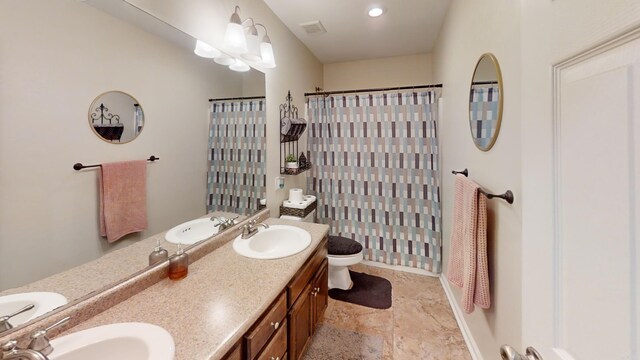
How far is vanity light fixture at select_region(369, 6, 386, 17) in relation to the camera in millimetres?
2113

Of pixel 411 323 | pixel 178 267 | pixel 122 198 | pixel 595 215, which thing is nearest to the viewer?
pixel 595 215

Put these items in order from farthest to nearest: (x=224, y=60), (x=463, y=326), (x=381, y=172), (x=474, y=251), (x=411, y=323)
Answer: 1. (x=381, y=172)
2. (x=411, y=323)
3. (x=463, y=326)
4. (x=224, y=60)
5. (x=474, y=251)

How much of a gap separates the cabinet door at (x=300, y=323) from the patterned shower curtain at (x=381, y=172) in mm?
1409

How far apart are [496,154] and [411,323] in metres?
1.42

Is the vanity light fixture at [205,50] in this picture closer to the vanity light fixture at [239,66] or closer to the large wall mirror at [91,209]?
the large wall mirror at [91,209]

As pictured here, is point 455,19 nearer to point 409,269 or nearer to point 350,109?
point 350,109

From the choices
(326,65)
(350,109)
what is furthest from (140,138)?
(326,65)

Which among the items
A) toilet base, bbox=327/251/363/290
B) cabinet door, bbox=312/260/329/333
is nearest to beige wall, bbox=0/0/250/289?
cabinet door, bbox=312/260/329/333

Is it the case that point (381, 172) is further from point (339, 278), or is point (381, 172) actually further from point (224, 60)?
point (224, 60)

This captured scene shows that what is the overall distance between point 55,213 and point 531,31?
1430mm

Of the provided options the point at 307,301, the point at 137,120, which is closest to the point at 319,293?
the point at 307,301

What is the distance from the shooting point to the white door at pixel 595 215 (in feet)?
1.19

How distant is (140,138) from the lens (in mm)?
1102

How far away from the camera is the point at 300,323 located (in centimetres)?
138
